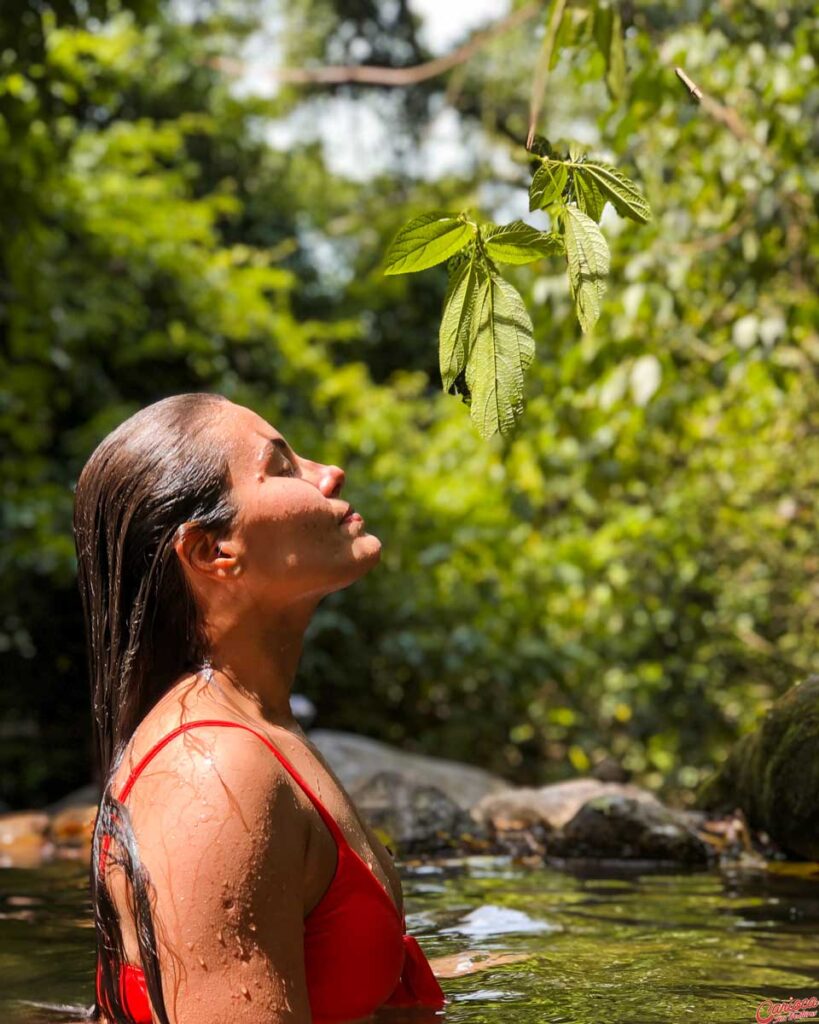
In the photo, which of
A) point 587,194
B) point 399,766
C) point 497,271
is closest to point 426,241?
point 497,271

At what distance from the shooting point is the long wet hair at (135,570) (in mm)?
1765

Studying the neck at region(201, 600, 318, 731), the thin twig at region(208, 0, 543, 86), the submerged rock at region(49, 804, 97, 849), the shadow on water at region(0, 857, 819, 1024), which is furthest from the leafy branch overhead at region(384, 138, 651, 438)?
the submerged rock at region(49, 804, 97, 849)

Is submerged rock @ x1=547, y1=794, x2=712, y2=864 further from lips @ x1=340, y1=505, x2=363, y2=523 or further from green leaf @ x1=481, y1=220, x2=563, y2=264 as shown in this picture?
green leaf @ x1=481, y1=220, x2=563, y2=264

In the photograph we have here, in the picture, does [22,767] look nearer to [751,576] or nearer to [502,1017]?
[751,576]

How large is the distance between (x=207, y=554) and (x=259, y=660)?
0.18m

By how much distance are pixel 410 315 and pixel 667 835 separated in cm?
1659

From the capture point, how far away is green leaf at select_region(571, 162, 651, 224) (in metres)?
1.50

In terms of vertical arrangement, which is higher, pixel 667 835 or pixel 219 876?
pixel 219 876

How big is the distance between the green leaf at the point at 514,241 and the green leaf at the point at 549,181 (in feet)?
0.13

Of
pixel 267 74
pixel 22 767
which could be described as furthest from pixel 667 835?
pixel 267 74

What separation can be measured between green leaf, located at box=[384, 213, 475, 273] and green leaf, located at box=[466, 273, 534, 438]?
6 cm

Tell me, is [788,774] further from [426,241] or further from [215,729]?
[426,241]

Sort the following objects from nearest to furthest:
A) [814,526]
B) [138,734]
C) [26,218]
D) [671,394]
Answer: [138,734], [671,394], [26,218], [814,526]

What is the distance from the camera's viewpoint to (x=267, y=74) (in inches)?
341
